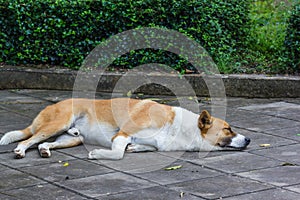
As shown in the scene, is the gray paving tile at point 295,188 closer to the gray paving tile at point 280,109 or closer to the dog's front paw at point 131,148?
the dog's front paw at point 131,148

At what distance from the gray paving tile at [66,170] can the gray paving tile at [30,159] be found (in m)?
0.13

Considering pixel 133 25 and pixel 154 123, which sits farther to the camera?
pixel 133 25

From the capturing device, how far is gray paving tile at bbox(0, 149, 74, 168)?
6.41 metres

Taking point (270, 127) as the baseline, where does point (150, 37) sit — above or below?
above

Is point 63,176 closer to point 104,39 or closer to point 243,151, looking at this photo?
point 243,151

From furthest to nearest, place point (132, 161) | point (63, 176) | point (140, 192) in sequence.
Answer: point (132, 161), point (63, 176), point (140, 192)


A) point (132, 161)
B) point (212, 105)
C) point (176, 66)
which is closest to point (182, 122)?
point (132, 161)

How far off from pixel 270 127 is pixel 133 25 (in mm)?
3522

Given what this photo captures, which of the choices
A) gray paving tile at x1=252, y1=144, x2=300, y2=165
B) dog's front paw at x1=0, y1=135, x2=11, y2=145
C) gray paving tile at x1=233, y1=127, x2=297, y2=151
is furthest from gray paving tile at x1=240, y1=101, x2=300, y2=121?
dog's front paw at x1=0, y1=135, x2=11, y2=145

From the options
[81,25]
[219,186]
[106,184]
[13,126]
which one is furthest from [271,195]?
[81,25]

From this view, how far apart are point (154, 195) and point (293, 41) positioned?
585cm

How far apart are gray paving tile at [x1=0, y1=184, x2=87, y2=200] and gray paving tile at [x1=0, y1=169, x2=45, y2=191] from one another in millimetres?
103

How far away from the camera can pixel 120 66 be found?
10.7 m

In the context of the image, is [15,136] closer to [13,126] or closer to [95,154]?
[13,126]
